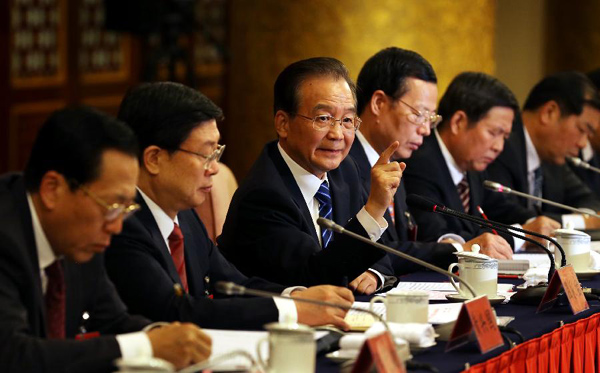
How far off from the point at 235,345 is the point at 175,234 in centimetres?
57

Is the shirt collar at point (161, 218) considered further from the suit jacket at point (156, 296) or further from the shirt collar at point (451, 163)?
the shirt collar at point (451, 163)

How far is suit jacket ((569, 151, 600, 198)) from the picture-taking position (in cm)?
608

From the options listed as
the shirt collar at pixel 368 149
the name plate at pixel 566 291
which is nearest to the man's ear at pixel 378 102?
the shirt collar at pixel 368 149

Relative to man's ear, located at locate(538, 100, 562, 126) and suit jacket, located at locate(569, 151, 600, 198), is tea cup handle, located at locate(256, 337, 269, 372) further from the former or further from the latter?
suit jacket, located at locate(569, 151, 600, 198)

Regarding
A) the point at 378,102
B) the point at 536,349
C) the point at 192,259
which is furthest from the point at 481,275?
the point at 378,102

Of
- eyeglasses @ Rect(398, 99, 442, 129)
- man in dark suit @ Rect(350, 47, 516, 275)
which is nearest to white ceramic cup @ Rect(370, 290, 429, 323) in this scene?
man in dark suit @ Rect(350, 47, 516, 275)

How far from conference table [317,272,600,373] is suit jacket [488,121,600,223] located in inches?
75.2

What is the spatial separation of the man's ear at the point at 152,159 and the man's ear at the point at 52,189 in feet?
1.87

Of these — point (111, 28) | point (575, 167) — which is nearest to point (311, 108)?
point (575, 167)

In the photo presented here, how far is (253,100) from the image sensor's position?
7207mm

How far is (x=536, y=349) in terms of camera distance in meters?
2.61

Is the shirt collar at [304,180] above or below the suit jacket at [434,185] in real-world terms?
above

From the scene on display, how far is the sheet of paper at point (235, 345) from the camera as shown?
6.89 feet

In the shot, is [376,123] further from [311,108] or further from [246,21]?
[246,21]
